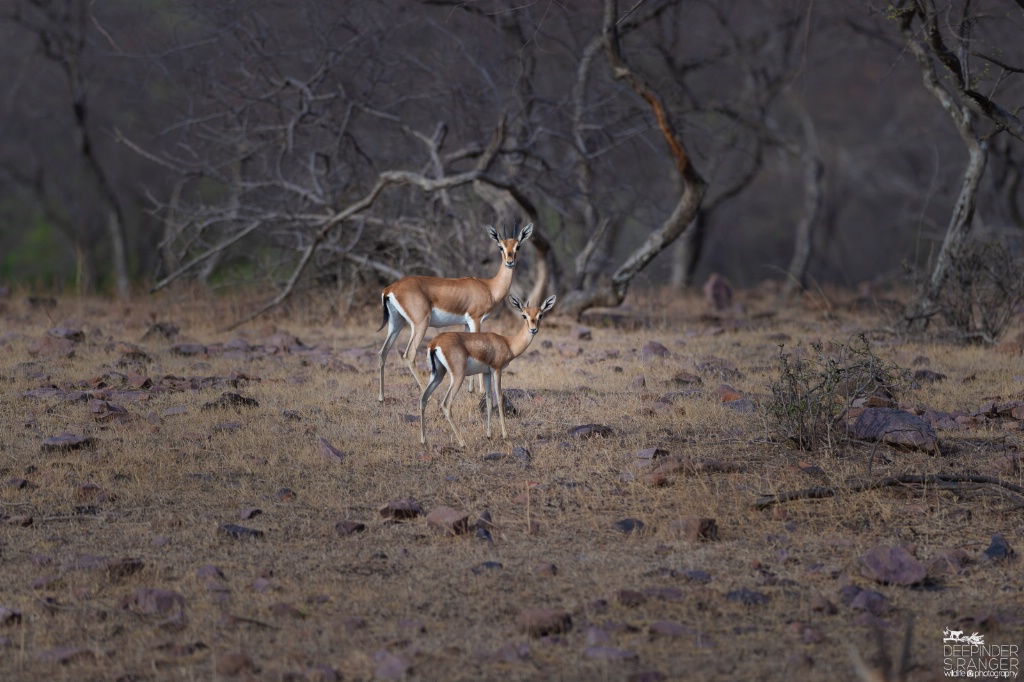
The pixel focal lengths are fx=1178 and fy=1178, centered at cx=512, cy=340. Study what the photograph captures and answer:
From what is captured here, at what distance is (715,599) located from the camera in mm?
5406

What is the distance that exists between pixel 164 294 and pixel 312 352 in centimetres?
523

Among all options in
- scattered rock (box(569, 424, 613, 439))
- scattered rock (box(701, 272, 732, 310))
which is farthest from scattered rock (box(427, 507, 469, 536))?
scattered rock (box(701, 272, 732, 310))

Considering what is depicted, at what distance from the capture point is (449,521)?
632 cm

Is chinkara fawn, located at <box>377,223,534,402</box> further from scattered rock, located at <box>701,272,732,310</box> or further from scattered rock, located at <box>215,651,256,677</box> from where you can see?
scattered rock, located at <box>701,272,732,310</box>

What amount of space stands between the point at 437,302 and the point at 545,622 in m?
5.23

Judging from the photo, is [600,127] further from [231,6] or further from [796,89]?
[796,89]

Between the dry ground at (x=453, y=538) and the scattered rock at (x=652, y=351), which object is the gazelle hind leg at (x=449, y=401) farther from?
the scattered rock at (x=652, y=351)

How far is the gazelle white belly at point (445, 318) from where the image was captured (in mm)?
9945

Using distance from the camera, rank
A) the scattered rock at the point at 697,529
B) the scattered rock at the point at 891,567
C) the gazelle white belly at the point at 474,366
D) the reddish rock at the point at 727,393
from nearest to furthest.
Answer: the scattered rock at the point at 891,567 → the scattered rock at the point at 697,529 → the gazelle white belly at the point at 474,366 → the reddish rock at the point at 727,393

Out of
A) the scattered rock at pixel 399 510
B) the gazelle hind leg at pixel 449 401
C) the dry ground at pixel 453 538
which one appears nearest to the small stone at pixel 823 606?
the dry ground at pixel 453 538

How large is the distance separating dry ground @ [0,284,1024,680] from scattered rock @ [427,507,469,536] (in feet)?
0.22

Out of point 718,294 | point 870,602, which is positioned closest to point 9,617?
point 870,602

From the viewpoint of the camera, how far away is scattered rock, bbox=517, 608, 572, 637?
16.4ft

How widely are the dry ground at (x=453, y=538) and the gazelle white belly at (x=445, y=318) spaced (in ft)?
2.29
